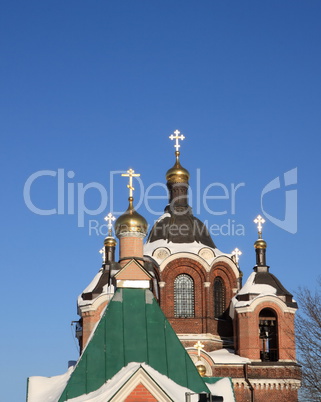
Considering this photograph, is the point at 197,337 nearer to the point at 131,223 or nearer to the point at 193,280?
the point at 193,280

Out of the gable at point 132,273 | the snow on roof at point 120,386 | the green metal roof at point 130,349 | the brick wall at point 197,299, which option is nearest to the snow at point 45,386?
the snow on roof at point 120,386

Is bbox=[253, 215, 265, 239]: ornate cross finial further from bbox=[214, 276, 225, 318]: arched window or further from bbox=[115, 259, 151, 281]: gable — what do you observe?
bbox=[115, 259, 151, 281]: gable

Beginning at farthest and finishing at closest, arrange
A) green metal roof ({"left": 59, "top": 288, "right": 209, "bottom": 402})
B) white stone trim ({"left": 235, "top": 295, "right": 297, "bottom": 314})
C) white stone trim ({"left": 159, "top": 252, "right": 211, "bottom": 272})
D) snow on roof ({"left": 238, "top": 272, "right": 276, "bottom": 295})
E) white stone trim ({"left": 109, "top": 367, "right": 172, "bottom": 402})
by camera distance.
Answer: white stone trim ({"left": 159, "top": 252, "right": 211, "bottom": 272}) < snow on roof ({"left": 238, "top": 272, "right": 276, "bottom": 295}) < white stone trim ({"left": 235, "top": 295, "right": 297, "bottom": 314}) < green metal roof ({"left": 59, "top": 288, "right": 209, "bottom": 402}) < white stone trim ({"left": 109, "top": 367, "right": 172, "bottom": 402})

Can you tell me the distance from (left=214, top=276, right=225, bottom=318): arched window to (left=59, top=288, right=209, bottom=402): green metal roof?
12166 mm

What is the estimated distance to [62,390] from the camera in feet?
56.0

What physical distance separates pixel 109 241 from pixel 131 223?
11616 mm

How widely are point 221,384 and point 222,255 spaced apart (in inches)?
467

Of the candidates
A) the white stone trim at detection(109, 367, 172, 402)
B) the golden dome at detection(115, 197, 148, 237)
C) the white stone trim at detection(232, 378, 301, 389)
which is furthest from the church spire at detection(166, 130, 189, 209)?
the white stone trim at detection(109, 367, 172, 402)

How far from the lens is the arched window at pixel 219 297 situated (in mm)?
30172

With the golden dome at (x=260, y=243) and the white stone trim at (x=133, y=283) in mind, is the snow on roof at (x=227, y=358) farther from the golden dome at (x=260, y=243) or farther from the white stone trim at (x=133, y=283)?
the white stone trim at (x=133, y=283)

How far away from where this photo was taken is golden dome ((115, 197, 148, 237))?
68.1 feet

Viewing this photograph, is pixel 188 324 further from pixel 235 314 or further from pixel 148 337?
pixel 148 337

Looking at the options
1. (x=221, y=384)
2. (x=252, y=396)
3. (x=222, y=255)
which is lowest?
(x=252, y=396)

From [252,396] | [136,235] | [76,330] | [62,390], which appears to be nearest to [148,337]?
[62,390]
